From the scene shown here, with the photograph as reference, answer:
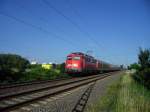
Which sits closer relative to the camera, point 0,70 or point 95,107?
point 95,107

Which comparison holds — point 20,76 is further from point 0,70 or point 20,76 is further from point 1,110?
point 1,110

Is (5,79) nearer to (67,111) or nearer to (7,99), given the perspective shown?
(7,99)

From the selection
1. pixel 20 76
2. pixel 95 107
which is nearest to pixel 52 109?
pixel 95 107

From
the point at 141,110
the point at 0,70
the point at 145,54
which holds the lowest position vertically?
the point at 141,110

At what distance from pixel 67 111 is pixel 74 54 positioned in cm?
2943

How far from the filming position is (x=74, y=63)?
37531 mm

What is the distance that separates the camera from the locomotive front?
37.0 m

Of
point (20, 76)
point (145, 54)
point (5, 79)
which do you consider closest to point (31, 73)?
point (20, 76)

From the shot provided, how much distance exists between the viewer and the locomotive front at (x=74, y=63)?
37.0 metres

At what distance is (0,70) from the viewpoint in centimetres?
2416

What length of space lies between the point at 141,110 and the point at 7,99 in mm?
5695

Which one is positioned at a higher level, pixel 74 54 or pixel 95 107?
pixel 74 54

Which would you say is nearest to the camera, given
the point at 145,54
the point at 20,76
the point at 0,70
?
the point at 0,70

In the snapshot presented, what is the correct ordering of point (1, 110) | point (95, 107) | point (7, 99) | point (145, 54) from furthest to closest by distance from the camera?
point (145, 54) < point (7, 99) < point (95, 107) < point (1, 110)
